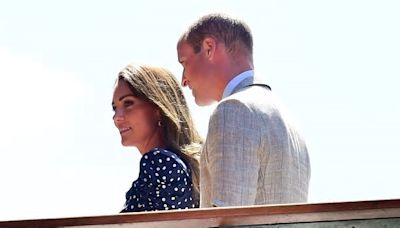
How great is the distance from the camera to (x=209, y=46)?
132 inches

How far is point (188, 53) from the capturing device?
3.39 m

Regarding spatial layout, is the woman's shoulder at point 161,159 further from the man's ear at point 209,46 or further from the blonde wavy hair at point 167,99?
the man's ear at point 209,46

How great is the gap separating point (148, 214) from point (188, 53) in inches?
49.7

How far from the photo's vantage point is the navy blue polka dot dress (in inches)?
132

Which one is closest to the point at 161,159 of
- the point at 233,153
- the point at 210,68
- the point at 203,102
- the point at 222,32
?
the point at 203,102

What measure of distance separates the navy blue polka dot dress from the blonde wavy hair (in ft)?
0.61

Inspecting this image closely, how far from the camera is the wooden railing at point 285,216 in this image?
7.32 ft

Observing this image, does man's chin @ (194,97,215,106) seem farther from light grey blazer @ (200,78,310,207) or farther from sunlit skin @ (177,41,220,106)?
light grey blazer @ (200,78,310,207)

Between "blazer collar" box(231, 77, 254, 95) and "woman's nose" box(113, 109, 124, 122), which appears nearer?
"blazer collar" box(231, 77, 254, 95)

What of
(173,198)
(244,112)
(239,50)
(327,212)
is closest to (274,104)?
(244,112)

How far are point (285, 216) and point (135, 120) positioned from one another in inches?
61.3

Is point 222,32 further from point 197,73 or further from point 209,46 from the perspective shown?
point 197,73

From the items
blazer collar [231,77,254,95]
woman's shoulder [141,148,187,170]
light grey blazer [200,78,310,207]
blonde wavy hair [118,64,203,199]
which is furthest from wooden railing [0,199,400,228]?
blonde wavy hair [118,64,203,199]

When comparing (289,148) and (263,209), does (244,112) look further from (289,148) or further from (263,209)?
(263,209)
